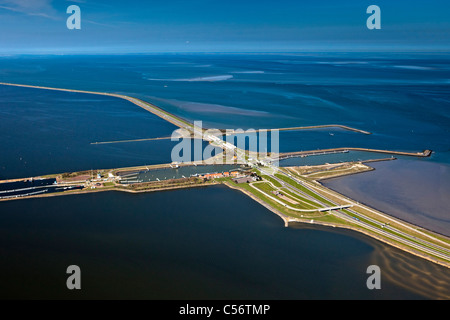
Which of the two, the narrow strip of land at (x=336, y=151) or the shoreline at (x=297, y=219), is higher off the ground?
the narrow strip of land at (x=336, y=151)

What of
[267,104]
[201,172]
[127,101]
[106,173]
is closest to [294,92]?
[267,104]

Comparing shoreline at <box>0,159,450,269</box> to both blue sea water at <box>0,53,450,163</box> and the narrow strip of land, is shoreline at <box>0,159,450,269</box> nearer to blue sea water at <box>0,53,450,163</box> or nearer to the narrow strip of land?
the narrow strip of land

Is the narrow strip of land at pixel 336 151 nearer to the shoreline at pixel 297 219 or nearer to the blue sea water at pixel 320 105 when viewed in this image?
the blue sea water at pixel 320 105

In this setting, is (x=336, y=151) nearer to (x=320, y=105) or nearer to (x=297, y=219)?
(x=297, y=219)

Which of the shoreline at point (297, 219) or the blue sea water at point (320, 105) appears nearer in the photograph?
the shoreline at point (297, 219)

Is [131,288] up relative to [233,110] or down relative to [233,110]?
down

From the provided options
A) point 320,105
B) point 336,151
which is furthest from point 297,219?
point 320,105

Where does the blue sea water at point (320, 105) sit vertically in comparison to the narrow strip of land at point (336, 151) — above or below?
above

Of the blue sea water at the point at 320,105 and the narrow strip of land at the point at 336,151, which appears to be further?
the blue sea water at the point at 320,105

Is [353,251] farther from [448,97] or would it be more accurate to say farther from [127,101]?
[448,97]

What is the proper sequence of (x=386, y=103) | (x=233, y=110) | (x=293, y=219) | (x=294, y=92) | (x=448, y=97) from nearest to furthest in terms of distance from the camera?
(x=293, y=219), (x=233, y=110), (x=386, y=103), (x=448, y=97), (x=294, y=92)

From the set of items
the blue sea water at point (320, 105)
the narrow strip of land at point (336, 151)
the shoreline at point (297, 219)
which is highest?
the blue sea water at point (320, 105)
